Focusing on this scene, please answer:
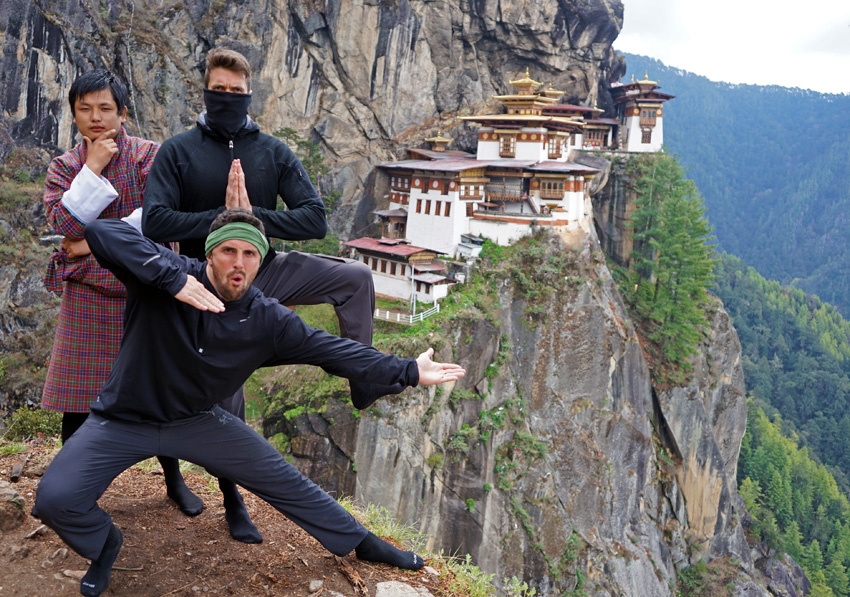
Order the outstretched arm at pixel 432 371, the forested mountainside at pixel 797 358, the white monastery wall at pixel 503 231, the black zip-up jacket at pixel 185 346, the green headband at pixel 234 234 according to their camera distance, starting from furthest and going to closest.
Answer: the forested mountainside at pixel 797 358 → the white monastery wall at pixel 503 231 → the outstretched arm at pixel 432 371 → the green headband at pixel 234 234 → the black zip-up jacket at pixel 185 346

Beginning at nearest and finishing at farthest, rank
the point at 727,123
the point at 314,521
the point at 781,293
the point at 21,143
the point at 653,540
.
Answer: the point at 314,521 → the point at 21,143 → the point at 653,540 → the point at 781,293 → the point at 727,123

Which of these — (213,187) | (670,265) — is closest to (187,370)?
(213,187)

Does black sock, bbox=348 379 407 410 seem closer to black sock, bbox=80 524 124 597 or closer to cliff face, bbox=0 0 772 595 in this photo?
black sock, bbox=80 524 124 597

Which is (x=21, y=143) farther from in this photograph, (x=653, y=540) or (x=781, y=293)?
(x=781, y=293)

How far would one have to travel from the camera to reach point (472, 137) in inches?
1465

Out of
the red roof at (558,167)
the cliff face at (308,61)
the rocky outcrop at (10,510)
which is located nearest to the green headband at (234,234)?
the rocky outcrop at (10,510)

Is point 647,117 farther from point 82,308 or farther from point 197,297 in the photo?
point 197,297

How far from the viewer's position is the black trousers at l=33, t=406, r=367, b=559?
10.8ft

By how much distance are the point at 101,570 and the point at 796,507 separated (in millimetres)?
56925

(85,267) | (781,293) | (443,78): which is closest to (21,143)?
(443,78)

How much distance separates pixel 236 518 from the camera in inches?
178

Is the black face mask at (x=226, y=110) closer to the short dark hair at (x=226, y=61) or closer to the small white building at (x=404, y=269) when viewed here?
the short dark hair at (x=226, y=61)

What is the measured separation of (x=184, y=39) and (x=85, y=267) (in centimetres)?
3046

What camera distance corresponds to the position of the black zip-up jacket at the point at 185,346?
340 cm
